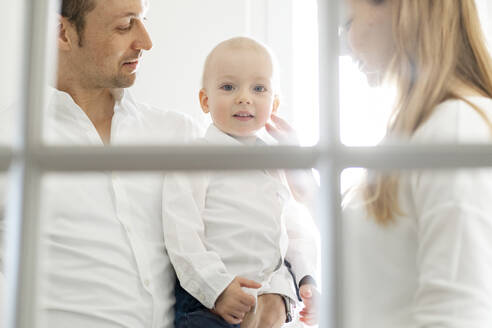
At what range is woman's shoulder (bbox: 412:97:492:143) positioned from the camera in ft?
2.29

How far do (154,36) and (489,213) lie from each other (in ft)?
4.95

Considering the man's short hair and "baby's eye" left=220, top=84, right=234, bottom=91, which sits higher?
the man's short hair

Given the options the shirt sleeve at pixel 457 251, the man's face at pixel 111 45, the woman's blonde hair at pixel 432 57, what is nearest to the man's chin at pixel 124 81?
the man's face at pixel 111 45

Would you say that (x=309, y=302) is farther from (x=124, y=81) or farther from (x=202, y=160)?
(x=202, y=160)

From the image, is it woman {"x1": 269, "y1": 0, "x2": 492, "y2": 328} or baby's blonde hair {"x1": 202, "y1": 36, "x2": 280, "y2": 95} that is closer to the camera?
woman {"x1": 269, "y1": 0, "x2": 492, "y2": 328}

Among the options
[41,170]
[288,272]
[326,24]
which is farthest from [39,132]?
[288,272]

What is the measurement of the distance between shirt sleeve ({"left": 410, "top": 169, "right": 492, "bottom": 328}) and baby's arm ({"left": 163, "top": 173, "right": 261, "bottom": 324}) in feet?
1.42

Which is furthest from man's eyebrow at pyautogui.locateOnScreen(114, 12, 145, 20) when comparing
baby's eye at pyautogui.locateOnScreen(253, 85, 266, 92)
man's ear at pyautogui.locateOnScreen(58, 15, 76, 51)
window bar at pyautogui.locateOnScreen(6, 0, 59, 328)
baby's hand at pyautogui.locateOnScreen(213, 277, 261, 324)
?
window bar at pyautogui.locateOnScreen(6, 0, 59, 328)

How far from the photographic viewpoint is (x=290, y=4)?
81.9 inches

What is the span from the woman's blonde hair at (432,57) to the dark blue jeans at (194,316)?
43 cm

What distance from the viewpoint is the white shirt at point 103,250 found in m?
1.03

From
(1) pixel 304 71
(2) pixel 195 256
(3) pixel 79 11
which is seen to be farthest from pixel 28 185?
(1) pixel 304 71

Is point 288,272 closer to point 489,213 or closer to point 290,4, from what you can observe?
point 489,213

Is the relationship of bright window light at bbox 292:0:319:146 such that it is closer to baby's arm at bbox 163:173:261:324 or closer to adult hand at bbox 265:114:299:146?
adult hand at bbox 265:114:299:146
